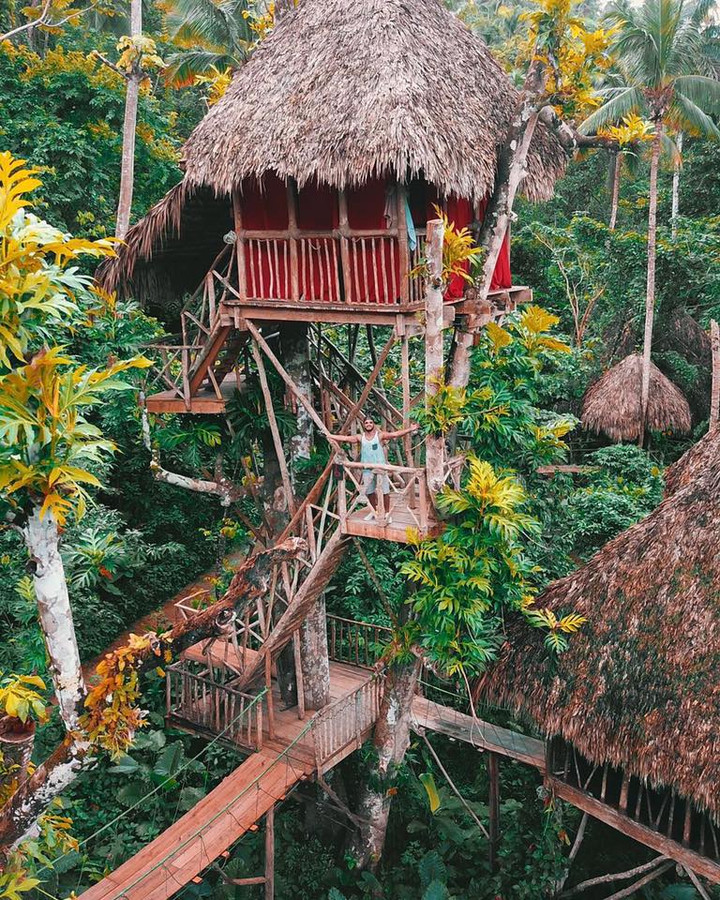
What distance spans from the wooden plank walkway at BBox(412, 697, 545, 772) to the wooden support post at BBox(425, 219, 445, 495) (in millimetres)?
4134

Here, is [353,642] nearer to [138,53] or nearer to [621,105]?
[138,53]

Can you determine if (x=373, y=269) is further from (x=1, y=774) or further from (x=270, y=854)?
(x=270, y=854)

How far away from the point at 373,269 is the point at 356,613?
6622mm

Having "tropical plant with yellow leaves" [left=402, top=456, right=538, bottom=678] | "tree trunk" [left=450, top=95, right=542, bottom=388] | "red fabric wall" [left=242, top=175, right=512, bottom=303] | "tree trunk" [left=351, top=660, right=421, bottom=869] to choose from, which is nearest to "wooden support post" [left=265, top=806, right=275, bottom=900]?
"tree trunk" [left=351, top=660, right=421, bottom=869]

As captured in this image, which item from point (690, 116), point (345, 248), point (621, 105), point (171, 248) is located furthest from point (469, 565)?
point (621, 105)

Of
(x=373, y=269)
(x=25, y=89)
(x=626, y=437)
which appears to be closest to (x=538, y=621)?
(x=373, y=269)

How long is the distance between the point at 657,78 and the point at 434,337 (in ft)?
44.2

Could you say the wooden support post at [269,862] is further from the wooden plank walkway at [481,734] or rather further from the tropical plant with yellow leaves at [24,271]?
the tropical plant with yellow leaves at [24,271]

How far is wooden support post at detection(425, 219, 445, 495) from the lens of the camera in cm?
710

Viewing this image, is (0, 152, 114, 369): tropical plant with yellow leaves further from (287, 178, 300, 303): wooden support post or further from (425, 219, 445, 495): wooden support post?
(287, 178, 300, 303): wooden support post

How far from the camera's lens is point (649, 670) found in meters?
8.02

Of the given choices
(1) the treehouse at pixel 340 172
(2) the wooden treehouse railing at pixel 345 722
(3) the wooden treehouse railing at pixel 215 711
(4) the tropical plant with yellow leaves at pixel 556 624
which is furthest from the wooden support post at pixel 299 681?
(1) the treehouse at pixel 340 172

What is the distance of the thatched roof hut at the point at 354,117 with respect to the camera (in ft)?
24.8

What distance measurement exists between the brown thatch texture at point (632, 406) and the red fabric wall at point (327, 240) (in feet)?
35.4
